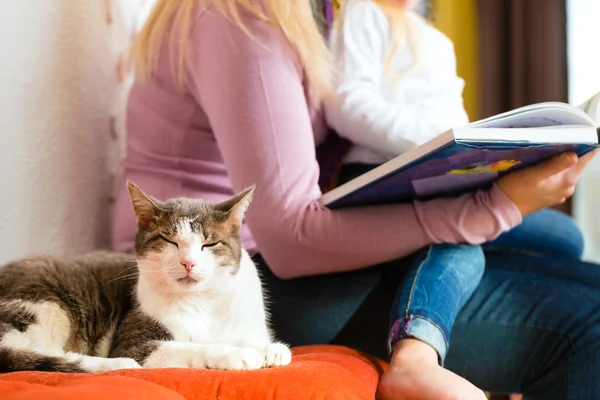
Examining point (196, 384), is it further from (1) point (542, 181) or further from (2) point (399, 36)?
(2) point (399, 36)

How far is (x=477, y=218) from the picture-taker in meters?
0.94

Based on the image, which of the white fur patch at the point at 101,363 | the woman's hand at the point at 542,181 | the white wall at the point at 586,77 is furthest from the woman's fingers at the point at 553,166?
the white wall at the point at 586,77

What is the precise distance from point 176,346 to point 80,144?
0.64 meters

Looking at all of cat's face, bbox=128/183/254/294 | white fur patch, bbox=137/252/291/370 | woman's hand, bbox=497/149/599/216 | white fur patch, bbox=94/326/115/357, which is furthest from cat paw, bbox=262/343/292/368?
woman's hand, bbox=497/149/599/216

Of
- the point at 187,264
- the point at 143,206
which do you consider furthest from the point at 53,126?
the point at 187,264

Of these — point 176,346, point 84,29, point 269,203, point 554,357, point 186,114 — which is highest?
point 84,29

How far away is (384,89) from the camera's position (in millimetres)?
1201

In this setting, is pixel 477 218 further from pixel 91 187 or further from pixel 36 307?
pixel 91 187

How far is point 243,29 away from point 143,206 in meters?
0.34

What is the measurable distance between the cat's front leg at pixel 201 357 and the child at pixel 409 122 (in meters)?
0.21

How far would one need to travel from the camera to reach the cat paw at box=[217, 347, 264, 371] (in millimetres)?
700

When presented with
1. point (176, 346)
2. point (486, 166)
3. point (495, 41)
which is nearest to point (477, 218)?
point (486, 166)

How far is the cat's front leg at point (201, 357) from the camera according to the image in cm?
70

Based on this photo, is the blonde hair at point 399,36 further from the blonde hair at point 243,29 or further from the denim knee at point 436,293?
the denim knee at point 436,293
